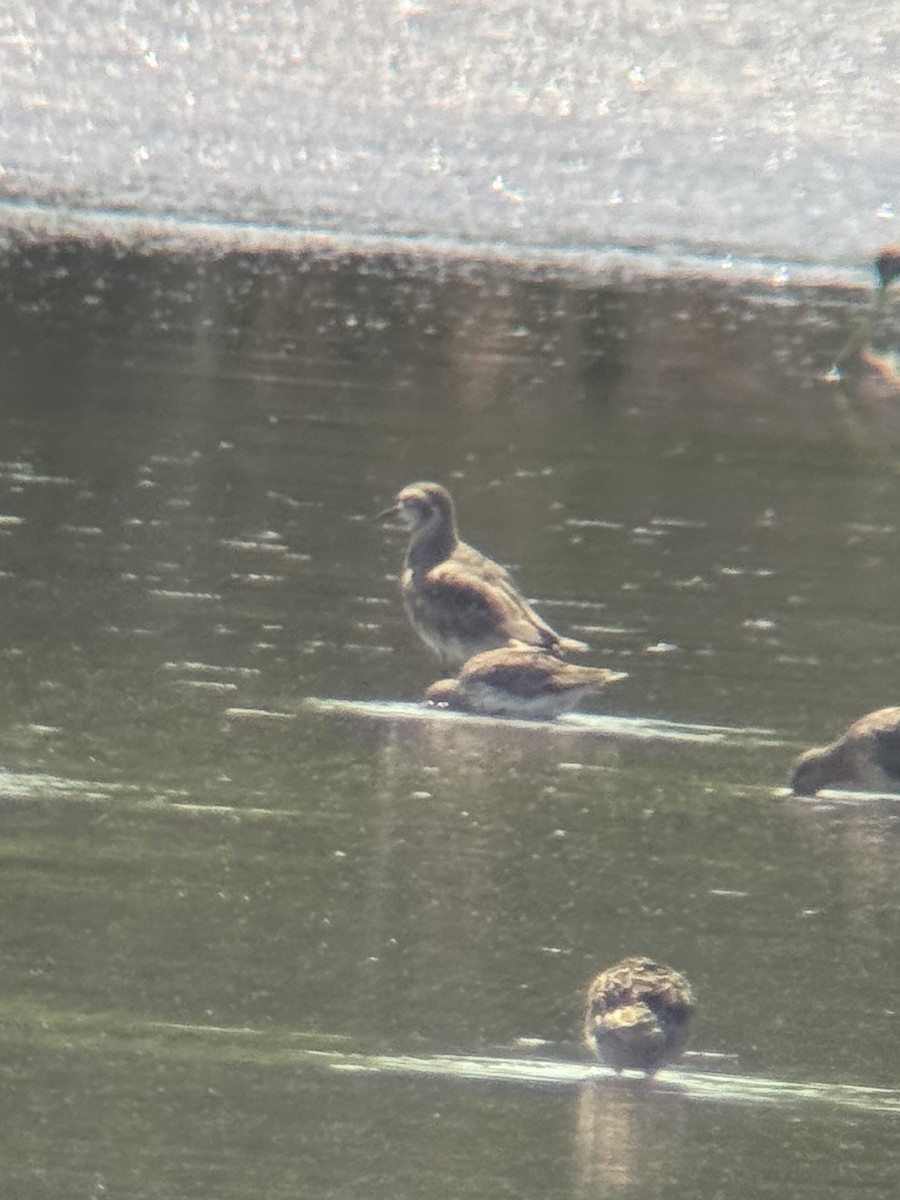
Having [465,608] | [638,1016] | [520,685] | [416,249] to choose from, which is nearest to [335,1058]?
[638,1016]

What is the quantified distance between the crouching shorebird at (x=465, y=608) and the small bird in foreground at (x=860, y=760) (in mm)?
957

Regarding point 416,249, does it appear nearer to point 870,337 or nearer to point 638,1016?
point 870,337

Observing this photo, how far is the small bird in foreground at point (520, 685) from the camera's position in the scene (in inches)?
325

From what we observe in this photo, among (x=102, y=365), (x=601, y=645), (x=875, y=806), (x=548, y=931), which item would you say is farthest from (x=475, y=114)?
(x=548, y=931)

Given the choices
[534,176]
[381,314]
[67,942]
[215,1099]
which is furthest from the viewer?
[534,176]

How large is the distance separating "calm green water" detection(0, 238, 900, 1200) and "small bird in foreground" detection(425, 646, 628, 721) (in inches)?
4.8

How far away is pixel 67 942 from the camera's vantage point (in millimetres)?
5945

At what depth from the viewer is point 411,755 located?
7.78 meters

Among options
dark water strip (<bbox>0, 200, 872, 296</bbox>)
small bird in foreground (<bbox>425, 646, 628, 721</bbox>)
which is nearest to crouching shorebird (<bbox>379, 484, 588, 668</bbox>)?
small bird in foreground (<bbox>425, 646, 628, 721</bbox>)

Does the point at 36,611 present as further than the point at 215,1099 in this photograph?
Yes

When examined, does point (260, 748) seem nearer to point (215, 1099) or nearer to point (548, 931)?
point (548, 931)

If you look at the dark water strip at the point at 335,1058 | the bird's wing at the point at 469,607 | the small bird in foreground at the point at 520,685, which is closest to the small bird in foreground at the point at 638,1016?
the dark water strip at the point at 335,1058

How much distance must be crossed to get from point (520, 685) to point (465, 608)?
0.50 m

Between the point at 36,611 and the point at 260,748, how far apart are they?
136cm
